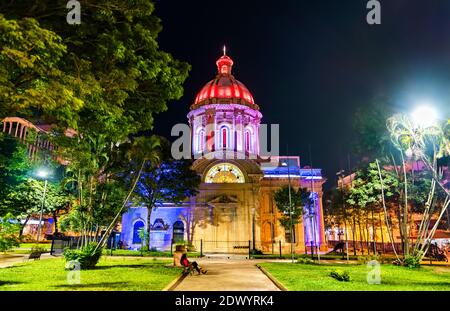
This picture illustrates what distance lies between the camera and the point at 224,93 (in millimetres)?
52625

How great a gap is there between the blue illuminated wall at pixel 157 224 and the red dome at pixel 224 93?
18.6 m

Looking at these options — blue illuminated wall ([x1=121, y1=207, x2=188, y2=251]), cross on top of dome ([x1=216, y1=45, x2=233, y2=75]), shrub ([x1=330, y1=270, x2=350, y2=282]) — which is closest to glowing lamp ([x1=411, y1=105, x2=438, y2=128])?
shrub ([x1=330, y1=270, x2=350, y2=282])

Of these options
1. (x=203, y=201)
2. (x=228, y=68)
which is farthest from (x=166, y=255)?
(x=228, y=68)

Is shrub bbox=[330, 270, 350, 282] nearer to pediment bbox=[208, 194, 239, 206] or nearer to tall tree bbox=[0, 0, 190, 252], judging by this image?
tall tree bbox=[0, 0, 190, 252]

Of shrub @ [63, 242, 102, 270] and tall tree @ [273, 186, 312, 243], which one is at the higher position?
tall tree @ [273, 186, 312, 243]

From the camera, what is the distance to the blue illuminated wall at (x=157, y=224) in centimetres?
4053

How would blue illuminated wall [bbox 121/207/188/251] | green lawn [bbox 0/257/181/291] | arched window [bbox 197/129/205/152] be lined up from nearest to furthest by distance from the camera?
green lawn [bbox 0/257/181/291] → blue illuminated wall [bbox 121/207/188/251] → arched window [bbox 197/129/205/152]

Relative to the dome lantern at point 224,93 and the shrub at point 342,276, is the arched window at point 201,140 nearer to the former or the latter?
the dome lantern at point 224,93

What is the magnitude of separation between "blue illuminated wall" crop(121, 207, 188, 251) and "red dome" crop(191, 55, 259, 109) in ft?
61.0

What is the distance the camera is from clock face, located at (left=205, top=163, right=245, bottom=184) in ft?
138

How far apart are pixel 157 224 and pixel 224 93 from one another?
23.2 metres

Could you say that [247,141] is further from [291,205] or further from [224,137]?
[291,205]
